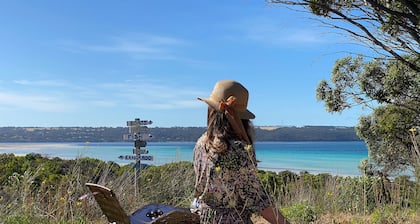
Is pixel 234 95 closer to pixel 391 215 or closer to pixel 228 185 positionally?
pixel 228 185

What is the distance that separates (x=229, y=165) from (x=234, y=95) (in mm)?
358

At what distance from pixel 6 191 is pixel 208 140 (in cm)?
365

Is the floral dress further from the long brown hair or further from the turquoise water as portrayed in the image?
the turquoise water

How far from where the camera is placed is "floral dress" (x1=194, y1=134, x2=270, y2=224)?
2598 millimetres

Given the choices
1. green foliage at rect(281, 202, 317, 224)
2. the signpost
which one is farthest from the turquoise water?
green foliage at rect(281, 202, 317, 224)

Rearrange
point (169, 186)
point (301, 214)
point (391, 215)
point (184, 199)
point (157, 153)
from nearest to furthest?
point (391, 215)
point (301, 214)
point (184, 199)
point (169, 186)
point (157, 153)

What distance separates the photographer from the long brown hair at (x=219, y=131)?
2596 mm

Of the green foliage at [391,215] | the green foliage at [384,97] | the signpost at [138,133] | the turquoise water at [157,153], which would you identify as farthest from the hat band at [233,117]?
the green foliage at [384,97]

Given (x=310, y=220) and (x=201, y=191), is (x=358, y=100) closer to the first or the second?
(x=310, y=220)

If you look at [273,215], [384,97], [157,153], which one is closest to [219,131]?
[273,215]

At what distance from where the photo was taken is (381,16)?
892 cm

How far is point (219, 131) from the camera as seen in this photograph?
2.63 m

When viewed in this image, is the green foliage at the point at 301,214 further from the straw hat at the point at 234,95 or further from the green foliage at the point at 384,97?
the green foliage at the point at 384,97

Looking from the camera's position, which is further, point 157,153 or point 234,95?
point 157,153
